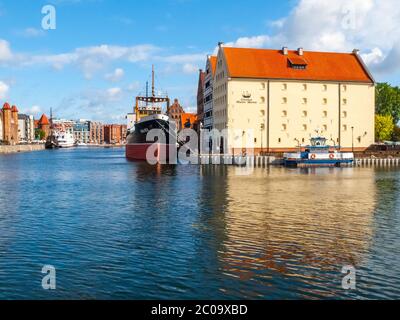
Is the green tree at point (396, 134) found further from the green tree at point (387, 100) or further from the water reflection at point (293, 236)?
the water reflection at point (293, 236)

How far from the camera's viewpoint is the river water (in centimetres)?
1570

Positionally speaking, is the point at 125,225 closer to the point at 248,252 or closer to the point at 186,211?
the point at 186,211

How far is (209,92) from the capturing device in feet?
381

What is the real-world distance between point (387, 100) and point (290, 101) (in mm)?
42274

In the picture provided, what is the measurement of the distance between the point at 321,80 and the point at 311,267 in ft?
275

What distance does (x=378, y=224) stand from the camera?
86.9 feet

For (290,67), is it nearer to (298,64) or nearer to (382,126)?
(298,64)

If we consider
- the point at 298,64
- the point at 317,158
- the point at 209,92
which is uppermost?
the point at 298,64

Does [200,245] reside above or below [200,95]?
below

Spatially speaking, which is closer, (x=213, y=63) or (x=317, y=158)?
(x=317, y=158)

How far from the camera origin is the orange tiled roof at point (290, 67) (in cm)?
9612

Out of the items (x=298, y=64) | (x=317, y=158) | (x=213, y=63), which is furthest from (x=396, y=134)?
(x=317, y=158)

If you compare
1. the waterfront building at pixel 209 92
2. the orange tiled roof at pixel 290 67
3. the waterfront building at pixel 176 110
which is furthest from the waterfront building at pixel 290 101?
the waterfront building at pixel 176 110

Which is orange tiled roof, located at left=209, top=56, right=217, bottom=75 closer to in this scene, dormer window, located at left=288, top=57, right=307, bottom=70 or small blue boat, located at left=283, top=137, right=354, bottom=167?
dormer window, located at left=288, top=57, right=307, bottom=70
